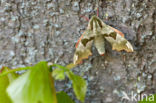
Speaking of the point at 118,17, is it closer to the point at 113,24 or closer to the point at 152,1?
the point at 113,24

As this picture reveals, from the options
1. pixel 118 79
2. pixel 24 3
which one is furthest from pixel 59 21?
pixel 118 79

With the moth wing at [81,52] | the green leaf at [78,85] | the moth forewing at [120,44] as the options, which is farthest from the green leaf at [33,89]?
the moth forewing at [120,44]

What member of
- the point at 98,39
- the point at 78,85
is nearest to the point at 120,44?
the point at 98,39

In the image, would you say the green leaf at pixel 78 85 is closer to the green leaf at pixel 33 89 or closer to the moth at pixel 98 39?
the green leaf at pixel 33 89

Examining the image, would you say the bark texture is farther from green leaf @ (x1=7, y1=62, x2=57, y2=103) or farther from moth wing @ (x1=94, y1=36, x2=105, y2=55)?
green leaf @ (x1=7, y1=62, x2=57, y2=103)

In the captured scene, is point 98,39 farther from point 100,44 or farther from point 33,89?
point 33,89

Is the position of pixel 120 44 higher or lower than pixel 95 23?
lower

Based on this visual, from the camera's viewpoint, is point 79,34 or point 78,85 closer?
point 78,85
